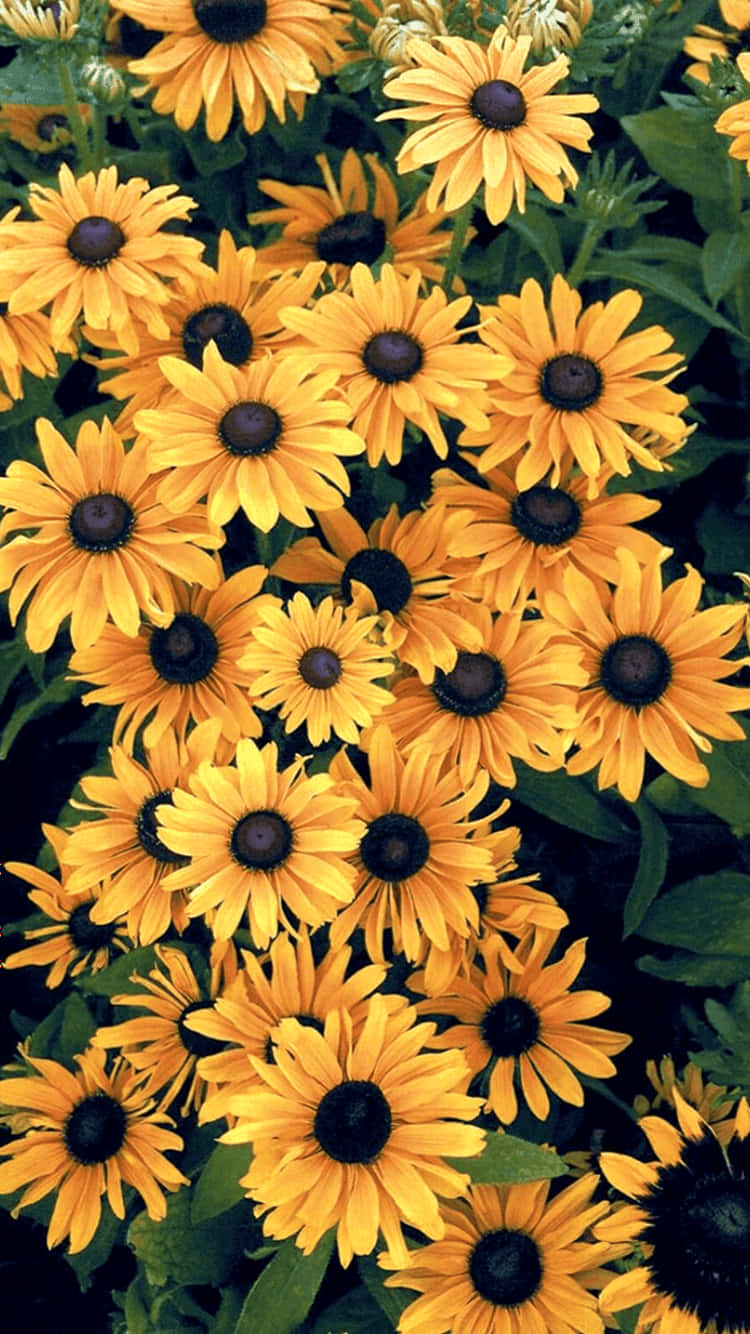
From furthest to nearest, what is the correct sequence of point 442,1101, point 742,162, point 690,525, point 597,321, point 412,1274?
point 690,525 → point 742,162 → point 597,321 → point 412,1274 → point 442,1101

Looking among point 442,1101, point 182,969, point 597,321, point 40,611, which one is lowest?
point 182,969

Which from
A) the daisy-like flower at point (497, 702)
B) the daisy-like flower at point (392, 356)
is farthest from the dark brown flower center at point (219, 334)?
the daisy-like flower at point (497, 702)

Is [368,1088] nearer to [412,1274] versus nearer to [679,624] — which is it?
[412,1274]

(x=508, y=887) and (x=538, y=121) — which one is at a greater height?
(x=538, y=121)

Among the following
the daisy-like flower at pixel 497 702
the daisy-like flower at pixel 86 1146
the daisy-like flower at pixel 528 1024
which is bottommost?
the daisy-like flower at pixel 86 1146

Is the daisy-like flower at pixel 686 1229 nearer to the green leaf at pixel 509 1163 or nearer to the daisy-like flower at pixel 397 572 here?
the green leaf at pixel 509 1163

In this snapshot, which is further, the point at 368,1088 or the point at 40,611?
the point at 40,611

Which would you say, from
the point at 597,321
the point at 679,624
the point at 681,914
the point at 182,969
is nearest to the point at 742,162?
the point at 597,321
